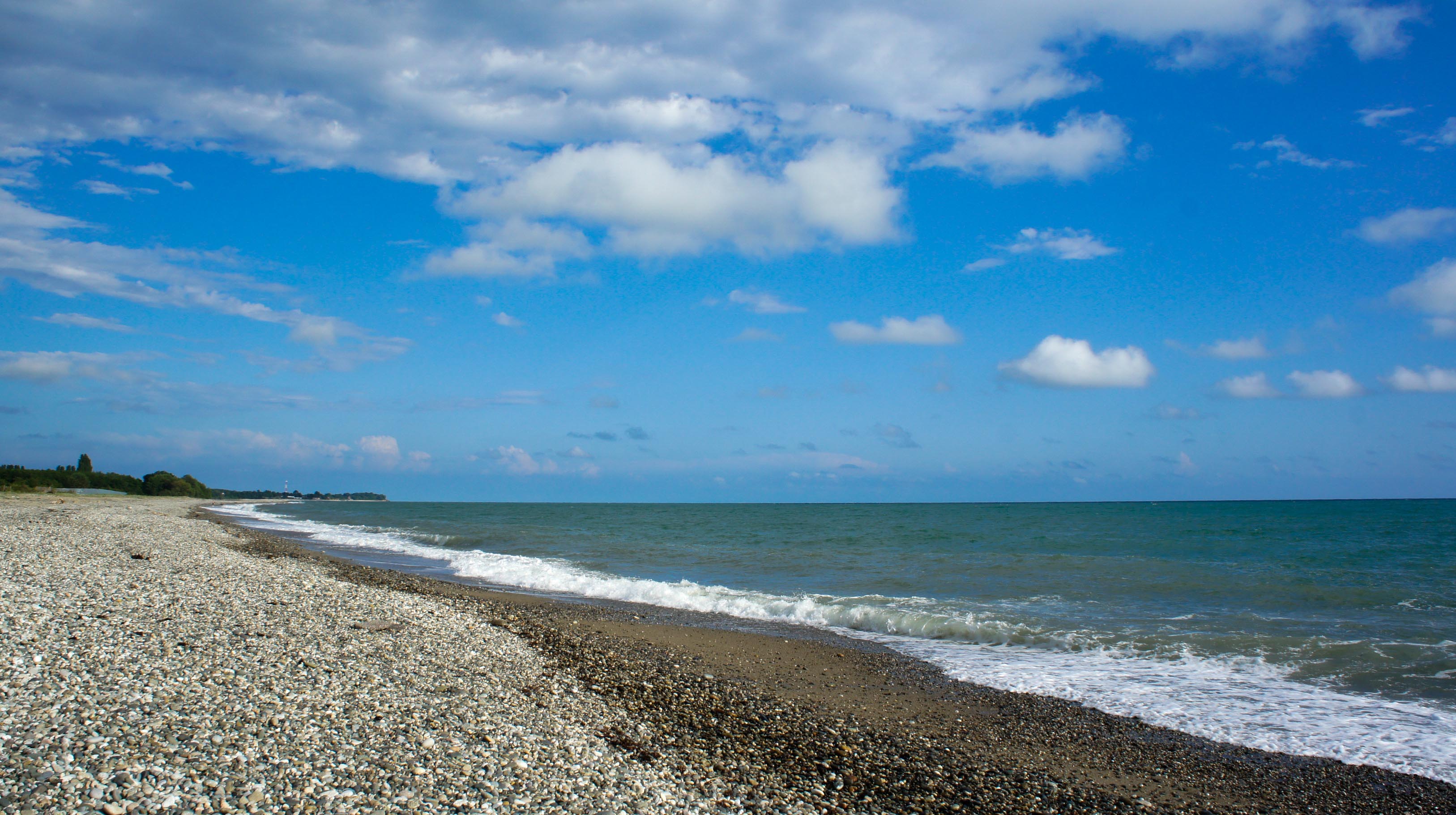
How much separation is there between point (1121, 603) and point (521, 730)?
55.6 ft

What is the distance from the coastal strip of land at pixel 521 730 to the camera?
18.4 feet

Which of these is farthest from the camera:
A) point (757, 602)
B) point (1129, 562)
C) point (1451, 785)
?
point (1129, 562)

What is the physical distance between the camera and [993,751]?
782 centimetres

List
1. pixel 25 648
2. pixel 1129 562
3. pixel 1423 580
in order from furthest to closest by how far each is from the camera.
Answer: pixel 1129 562 → pixel 1423 580 → pixel 25 648

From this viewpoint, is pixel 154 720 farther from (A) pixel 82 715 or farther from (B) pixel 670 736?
(B) pixel 670 736

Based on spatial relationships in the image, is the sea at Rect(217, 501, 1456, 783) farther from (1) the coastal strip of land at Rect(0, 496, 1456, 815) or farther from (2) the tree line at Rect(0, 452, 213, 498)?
(2) the tree line at Rect(0, 452, 213, 498)

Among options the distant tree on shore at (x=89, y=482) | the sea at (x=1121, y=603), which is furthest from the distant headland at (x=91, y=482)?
the sea at (x=1121, y=603)

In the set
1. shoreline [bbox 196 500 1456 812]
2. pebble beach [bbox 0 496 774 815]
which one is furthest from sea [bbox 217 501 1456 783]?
pebble beach [bbox 0 496 774 815]

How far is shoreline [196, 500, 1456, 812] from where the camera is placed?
269 inches

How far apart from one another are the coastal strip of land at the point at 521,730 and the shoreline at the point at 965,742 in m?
0.04

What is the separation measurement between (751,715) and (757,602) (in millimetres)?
9511

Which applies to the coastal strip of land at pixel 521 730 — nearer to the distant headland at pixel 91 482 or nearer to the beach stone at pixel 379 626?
the beach stone at pixel 379 626

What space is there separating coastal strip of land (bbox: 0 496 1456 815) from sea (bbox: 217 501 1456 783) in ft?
4.47

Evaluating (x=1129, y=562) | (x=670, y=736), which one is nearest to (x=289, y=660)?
(x=670, y=736)
